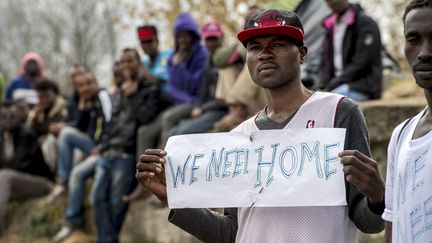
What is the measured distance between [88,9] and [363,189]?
28.9m

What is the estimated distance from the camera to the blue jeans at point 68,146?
984 centimetres

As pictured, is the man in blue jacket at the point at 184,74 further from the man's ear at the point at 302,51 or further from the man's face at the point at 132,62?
the man's ear at the point at 302,51

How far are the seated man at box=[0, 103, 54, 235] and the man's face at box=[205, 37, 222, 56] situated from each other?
10.1 ft

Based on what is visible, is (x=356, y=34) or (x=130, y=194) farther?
(x=130, y=194)

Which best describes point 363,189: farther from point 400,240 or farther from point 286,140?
point 286,140

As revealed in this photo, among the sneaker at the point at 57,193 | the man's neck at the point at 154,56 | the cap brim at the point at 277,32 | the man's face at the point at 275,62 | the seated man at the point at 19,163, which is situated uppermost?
the cap brim at the point at 277,32

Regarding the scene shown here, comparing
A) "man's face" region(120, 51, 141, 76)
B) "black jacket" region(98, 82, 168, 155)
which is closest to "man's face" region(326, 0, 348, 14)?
"black jacket" region(98, 82, 168, 155)

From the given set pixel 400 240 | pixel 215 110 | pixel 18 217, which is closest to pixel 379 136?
pixel 215 110

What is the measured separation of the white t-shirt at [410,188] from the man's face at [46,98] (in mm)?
8166

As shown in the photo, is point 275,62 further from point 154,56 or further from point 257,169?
point 154,56

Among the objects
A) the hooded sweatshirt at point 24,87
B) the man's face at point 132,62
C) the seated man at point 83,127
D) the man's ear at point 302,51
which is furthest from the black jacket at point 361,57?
the hooded sweatshirt at point 24,87

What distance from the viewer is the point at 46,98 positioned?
1080 cm

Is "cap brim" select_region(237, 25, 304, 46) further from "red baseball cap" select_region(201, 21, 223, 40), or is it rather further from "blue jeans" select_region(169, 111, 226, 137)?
"red baseball cap" select_region(201, 21, 223, 40)

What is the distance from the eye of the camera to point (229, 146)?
3596 mm
